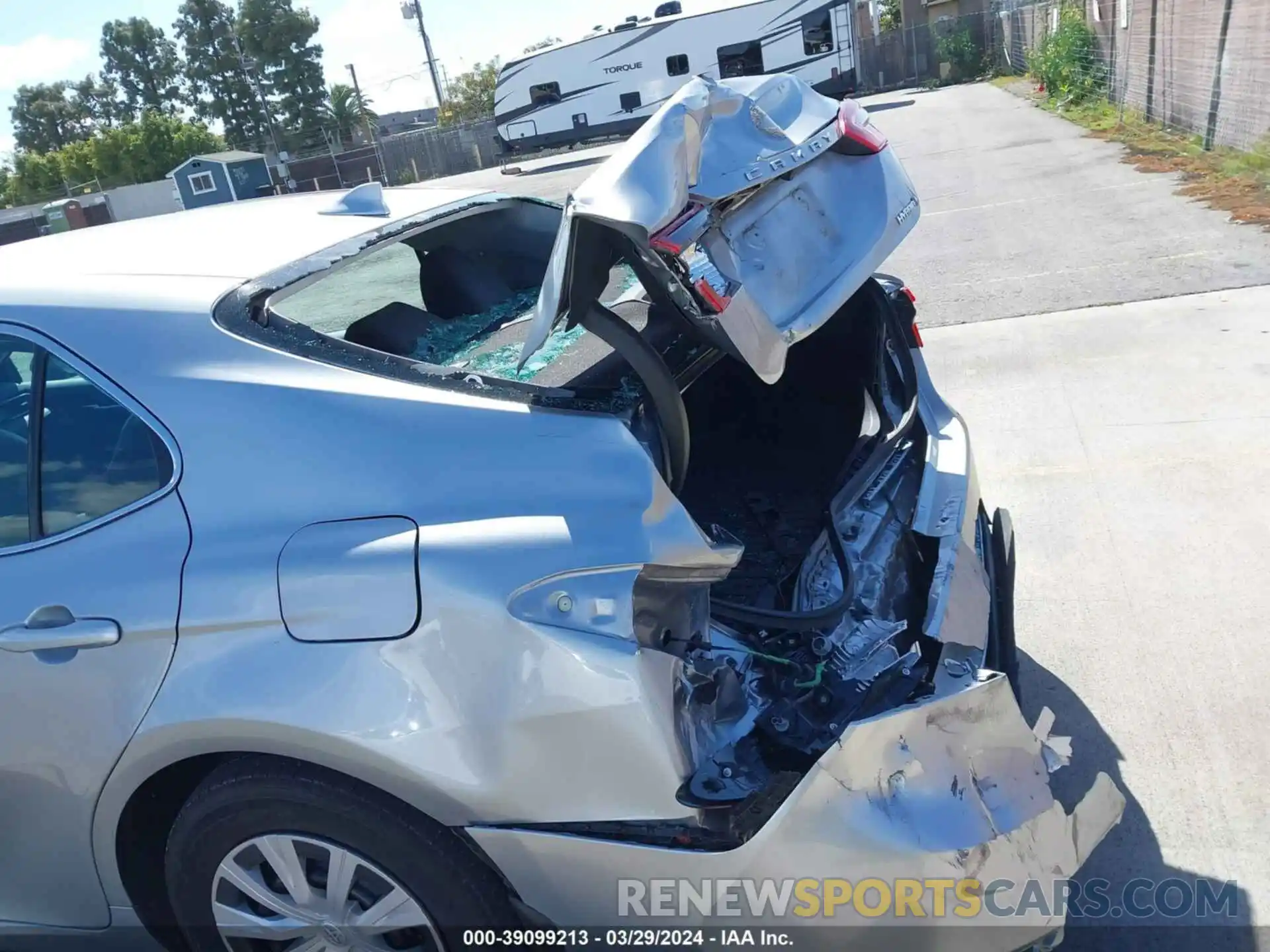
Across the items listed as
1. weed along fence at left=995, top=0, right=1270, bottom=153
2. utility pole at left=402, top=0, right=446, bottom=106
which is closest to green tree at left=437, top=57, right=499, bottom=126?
utility pole at left=402, top=0, right=446, bottom=106

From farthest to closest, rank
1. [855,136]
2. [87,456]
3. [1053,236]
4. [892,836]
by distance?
[1053,236] → [855,136] → [87,456] → [892,836]

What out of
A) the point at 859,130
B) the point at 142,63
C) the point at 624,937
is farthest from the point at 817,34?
the point at 142,63

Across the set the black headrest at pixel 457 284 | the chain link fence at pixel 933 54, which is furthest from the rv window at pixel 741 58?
the black headrest at pixel 457 284

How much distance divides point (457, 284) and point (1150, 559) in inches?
111

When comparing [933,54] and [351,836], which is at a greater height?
[351,836]

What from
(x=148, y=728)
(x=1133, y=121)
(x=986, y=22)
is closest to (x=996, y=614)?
(x=148, y=728)

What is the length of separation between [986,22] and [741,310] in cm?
3767

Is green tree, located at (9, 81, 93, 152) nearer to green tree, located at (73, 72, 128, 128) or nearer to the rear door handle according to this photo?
green tree, located at (73, 72, 128, 128)

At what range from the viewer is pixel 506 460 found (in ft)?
6.34

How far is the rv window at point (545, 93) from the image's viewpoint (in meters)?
29.8

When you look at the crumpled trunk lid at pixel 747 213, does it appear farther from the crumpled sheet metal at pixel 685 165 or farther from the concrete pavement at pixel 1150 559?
the concrete pavement at pixel 1150 559

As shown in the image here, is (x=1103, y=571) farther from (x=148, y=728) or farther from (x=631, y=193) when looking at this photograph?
(x=148, y=728)

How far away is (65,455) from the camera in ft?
7.21

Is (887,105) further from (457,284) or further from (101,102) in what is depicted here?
(101,102)
